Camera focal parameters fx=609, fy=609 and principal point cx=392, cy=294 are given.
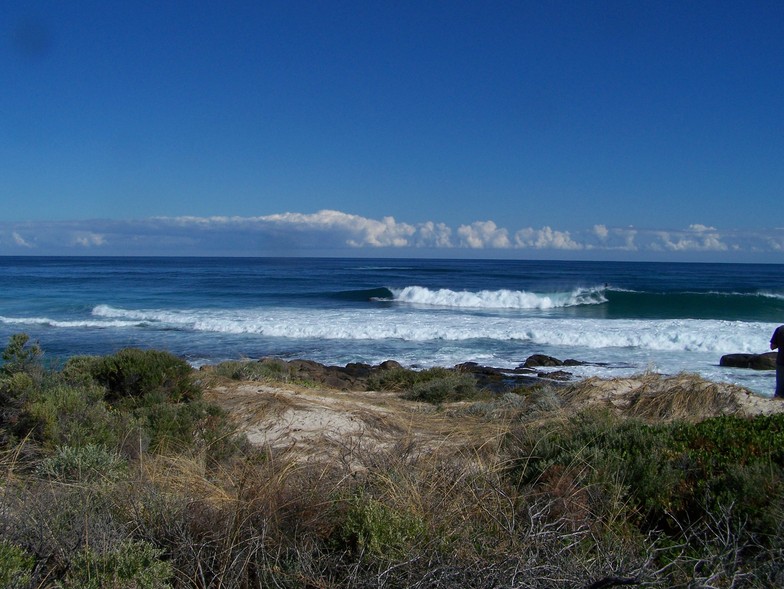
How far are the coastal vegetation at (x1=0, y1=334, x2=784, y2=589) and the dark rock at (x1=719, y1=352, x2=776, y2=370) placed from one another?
1291 cm

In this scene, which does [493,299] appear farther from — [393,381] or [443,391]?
[443,391]

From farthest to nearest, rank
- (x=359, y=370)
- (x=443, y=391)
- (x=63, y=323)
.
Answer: (x=63, y=323), (x=359, y=370), (x=443, y=391)

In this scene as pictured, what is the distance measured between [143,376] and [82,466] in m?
3.47

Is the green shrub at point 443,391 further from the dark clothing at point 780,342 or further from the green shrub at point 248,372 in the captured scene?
the dark clothing at point 780,342

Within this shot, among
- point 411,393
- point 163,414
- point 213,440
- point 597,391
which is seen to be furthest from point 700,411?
point 163,414

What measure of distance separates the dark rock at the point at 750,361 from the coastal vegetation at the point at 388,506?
1291 cm

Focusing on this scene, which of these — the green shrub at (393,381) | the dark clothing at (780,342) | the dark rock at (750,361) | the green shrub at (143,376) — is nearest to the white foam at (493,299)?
the dark rock at (750,361)

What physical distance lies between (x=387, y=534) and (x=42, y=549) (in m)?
1.60

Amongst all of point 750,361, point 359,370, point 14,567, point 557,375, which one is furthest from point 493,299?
point 14,567

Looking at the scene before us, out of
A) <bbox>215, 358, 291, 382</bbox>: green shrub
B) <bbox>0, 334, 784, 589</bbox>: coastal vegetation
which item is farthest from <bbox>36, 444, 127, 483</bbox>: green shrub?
<bbox>215, 358, 291, 382</bbox>: green shrub

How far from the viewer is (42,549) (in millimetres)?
2816

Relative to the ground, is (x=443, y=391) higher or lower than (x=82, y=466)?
lower

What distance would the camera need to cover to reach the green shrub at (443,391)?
32.5 feet

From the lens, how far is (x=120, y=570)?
2.56 m
